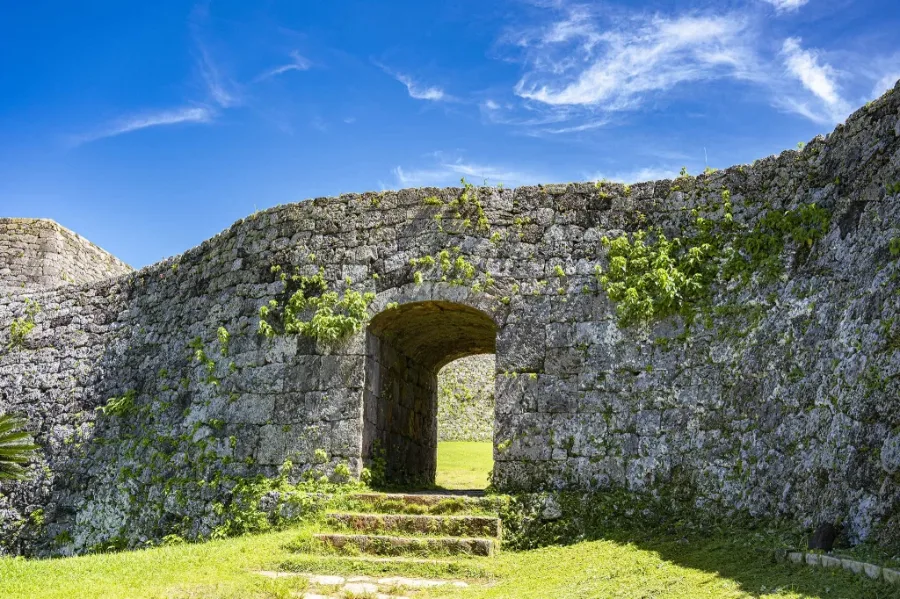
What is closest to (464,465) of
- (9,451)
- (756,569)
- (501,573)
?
(9,451)

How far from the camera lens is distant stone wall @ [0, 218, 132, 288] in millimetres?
17031

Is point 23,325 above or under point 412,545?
above

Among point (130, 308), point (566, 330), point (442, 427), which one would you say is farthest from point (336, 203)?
point (442, 427)

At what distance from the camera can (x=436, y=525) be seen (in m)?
8.49

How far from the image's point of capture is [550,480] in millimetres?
9086

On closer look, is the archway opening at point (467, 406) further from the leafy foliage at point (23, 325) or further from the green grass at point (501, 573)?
the green grass at point (501, 573)

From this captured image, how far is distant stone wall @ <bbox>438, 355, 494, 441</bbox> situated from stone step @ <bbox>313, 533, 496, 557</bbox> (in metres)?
15.0

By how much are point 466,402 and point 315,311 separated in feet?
47.2

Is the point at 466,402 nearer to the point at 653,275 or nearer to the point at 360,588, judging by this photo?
the point at 653,275

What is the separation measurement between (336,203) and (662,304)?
433 centimetres

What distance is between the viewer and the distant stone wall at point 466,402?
23.6 meters

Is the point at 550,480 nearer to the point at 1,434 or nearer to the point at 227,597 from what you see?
the point at 227,597

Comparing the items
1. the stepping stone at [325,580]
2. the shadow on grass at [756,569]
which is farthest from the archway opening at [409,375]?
the shadow on grass at [756,569]

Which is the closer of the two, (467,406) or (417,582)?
(417,582)
